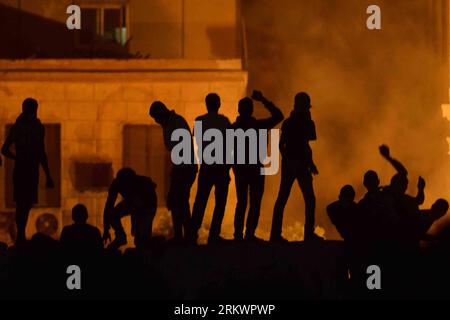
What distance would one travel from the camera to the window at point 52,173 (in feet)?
77.7

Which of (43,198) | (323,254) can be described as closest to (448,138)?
(43,198)

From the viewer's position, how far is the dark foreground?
645 inches

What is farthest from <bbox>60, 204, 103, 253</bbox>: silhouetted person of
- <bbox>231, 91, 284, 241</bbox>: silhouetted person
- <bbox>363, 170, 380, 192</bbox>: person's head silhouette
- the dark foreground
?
<bbox>363, 170, 380, 192</bbox>: person's head silhouette

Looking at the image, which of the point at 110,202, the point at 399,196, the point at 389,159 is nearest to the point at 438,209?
the point at 399,196

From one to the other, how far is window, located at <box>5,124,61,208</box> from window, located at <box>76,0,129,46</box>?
5.50 feet

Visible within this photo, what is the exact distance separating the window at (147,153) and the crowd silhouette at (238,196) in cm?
703

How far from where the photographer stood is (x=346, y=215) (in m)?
16.3

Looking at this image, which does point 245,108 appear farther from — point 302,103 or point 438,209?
point 438,209

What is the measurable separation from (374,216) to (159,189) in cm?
820

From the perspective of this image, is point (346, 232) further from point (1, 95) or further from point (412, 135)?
point (412, 135)

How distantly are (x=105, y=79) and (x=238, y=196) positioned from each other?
302 inches

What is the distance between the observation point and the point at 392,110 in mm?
26734
